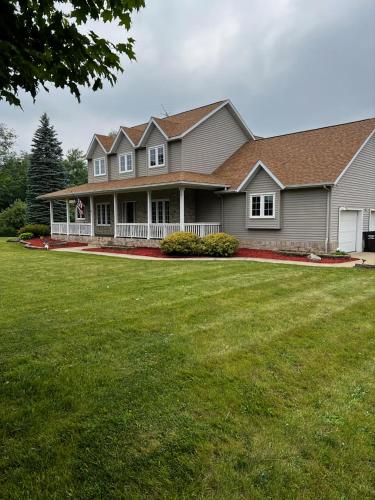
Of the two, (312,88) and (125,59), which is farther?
(312,88)

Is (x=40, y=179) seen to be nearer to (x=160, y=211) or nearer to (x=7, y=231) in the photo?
(x=7, y=231)

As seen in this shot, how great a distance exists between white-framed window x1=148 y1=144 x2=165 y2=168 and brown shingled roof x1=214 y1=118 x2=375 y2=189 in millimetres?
3442

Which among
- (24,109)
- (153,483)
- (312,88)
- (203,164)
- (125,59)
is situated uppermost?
(312,88)

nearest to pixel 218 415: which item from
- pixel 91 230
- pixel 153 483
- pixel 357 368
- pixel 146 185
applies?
pixel 153 483

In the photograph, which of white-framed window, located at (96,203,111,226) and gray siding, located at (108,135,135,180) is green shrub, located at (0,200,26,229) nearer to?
white-framed window, located at (96,203,111,226)

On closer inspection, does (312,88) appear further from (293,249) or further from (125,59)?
(125,59)

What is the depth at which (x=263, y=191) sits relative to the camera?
56.2 feet

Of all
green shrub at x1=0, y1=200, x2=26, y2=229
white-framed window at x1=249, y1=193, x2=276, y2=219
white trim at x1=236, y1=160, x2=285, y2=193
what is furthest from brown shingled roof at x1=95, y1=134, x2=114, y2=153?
green shrub at x1=0, y1=200, x2=26, y2=229

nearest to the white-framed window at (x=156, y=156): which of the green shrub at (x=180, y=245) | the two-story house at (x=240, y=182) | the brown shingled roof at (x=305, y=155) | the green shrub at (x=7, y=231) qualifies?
the two-story house at (x=240, y=182)

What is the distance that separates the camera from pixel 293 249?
1658 centimetres

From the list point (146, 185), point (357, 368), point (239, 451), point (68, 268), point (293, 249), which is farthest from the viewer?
point (146, 185)

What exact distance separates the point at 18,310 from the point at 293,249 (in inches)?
507

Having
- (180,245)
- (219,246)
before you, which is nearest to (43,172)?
(180,245)

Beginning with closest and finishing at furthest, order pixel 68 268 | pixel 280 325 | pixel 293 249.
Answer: pixel 280 325 → pixel 68 268 → pixel 293 249
